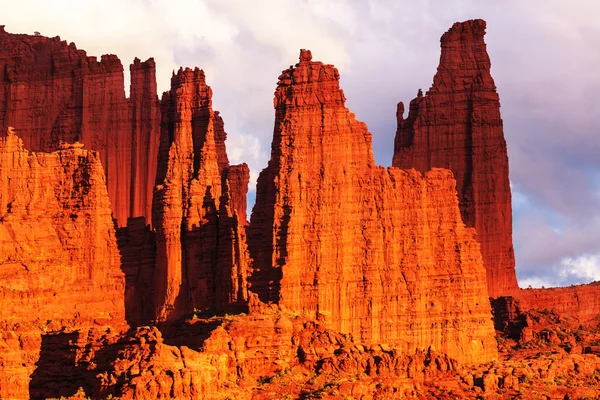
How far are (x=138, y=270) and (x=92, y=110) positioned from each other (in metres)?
20.3

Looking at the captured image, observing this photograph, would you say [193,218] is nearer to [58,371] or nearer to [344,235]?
[344,235]

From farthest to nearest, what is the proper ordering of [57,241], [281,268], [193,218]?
[193,218]
[281,268]
[57,241]

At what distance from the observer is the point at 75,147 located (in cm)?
13438

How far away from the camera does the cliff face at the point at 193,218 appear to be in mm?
131500

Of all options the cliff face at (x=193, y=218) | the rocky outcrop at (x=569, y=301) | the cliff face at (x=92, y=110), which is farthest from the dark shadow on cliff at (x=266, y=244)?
the rocky outcrop at (x=569, y=301)

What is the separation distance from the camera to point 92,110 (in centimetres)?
15275

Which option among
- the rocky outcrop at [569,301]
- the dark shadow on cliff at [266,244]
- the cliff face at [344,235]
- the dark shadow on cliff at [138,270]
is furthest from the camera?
the rocky outcrop at [569,301]

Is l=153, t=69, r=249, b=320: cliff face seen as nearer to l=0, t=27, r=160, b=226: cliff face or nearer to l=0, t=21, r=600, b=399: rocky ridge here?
l=0, t=21, r=600, b=399: rocky ridge

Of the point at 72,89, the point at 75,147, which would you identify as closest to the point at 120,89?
the point at 72,89

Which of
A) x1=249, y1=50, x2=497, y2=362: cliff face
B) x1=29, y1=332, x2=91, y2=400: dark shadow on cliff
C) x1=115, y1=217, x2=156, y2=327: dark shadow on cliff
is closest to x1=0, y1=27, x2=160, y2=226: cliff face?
x1=115, y1=217, x2=156, y2=327: dark shadow on cliff

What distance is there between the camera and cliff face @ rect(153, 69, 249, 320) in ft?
431

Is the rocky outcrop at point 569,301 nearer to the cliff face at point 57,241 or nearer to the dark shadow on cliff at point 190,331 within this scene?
the cliff face at point 57,241

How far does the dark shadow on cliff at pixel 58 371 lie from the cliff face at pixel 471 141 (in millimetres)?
48434

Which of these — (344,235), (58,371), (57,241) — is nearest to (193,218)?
(57,241)
